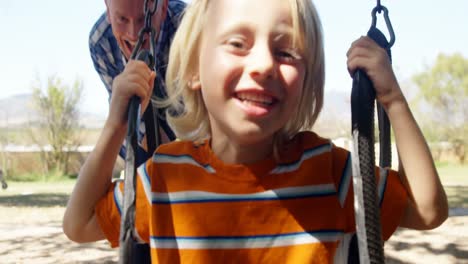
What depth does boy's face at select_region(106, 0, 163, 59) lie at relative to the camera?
5.69 ft

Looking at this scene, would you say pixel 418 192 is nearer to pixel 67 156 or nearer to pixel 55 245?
pixel 55 245

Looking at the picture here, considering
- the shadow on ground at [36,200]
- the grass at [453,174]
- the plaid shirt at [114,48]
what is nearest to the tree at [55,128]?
the shadow on ground at [36,200]

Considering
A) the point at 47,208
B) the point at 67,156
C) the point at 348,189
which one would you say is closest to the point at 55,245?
the point at 47,208

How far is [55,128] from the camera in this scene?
44.3 feet

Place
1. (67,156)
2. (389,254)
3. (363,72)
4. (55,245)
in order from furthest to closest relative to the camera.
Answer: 1. (67,156)
2. (55,245)
3. (389,254)
4. (363,72)

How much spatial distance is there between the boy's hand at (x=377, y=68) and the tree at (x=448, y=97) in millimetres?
12211

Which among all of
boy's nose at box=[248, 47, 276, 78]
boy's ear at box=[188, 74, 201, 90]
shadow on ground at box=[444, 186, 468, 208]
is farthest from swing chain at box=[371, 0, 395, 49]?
shadow on ground at box=[444, 186, 468, 208]

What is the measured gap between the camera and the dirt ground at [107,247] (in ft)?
11.2

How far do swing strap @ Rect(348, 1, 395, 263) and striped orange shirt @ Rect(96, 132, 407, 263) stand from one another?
3.8 inches

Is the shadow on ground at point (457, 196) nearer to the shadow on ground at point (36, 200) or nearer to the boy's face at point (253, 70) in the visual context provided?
the shadow on ground at point (36, 200)

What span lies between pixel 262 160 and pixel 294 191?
0.30 ft

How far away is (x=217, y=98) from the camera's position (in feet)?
3.34

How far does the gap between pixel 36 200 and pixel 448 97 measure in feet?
34.0

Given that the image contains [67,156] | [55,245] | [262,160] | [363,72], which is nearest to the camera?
[363,72]
